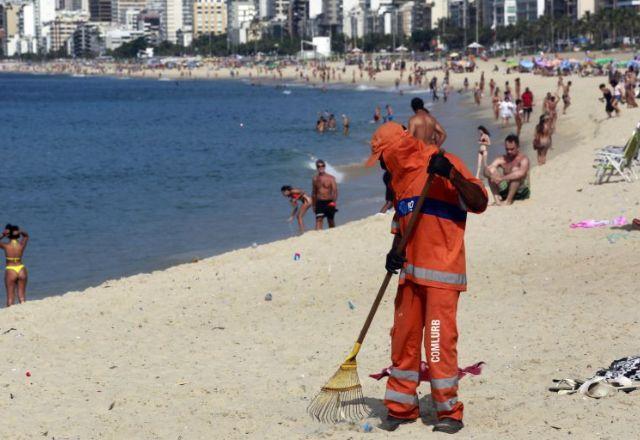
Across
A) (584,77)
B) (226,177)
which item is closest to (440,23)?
(584,77)

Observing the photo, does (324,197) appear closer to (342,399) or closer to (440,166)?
(342,399)

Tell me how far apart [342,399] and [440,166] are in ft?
5.34

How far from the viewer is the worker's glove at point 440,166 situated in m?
6.06

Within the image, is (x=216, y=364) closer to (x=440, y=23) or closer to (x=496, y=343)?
(x=496, y=343)

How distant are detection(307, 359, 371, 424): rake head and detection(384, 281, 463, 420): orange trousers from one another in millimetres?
334

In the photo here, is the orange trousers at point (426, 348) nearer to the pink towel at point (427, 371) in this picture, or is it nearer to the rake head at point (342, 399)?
the pink towel at point (427, 371)

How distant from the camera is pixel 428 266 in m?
6.27

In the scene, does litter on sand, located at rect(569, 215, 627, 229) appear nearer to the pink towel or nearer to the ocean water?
the pink towel

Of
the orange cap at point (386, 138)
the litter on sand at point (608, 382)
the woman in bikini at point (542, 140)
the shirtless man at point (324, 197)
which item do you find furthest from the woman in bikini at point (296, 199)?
the orange cap at point (386, 138)

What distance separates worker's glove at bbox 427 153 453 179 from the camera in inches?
239

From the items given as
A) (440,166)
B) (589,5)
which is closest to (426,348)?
(440,166)

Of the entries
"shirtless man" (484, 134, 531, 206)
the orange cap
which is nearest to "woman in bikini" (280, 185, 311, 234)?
"shirtless man" (484, 134, 531, 206)

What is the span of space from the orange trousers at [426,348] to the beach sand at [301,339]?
193 mm

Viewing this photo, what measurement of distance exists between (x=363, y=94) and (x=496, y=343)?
8069cm
